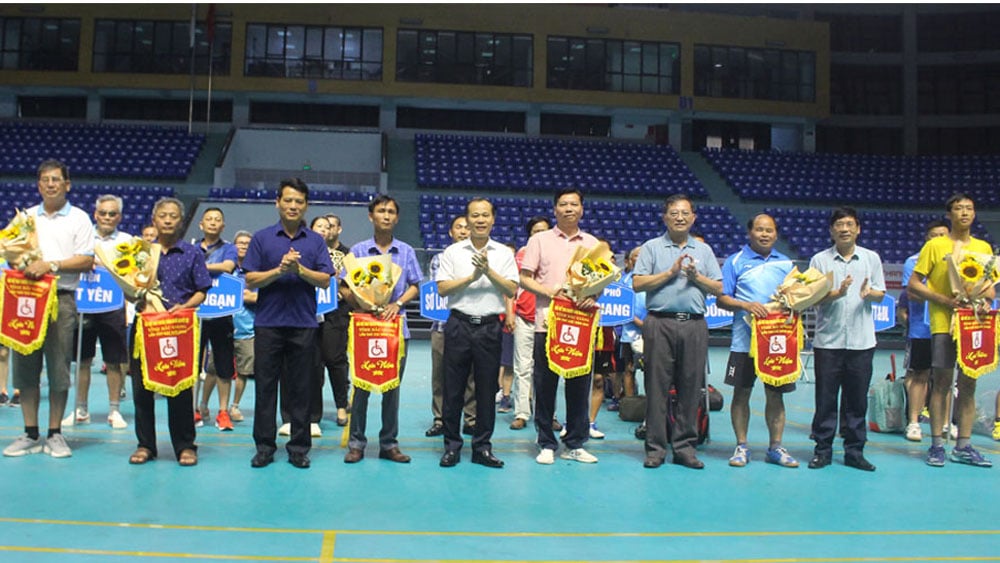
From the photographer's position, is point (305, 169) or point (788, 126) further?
point (788, 126)

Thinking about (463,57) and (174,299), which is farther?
(463,57)

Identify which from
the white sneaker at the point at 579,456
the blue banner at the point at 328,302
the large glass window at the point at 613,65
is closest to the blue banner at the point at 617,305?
the white sneaker at the point at 579,456

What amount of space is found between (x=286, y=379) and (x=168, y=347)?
2.55ft

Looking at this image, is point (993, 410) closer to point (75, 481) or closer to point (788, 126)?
point (75, 481)

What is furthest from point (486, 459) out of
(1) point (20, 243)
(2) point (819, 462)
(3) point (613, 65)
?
(3) point (613, 65)

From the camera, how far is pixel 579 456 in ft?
18.0

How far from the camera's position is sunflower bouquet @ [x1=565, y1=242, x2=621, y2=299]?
530 cm

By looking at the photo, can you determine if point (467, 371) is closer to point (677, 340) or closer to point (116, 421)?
point (677, 340)

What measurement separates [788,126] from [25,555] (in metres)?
30.8

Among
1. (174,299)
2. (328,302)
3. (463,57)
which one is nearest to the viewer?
(174,299)

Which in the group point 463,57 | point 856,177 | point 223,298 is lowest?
point 223,298

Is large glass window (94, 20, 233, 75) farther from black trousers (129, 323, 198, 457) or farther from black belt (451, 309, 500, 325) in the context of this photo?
black belt (451, 309, 500, 325)

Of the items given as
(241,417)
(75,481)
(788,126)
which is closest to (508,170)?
(788,126)

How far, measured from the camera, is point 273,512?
4094 millimetres
